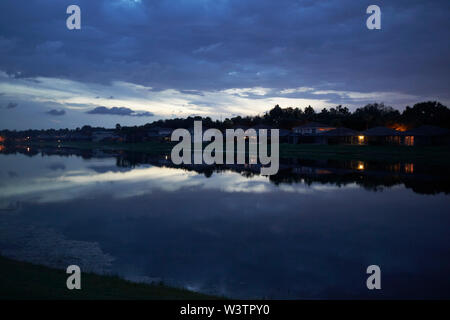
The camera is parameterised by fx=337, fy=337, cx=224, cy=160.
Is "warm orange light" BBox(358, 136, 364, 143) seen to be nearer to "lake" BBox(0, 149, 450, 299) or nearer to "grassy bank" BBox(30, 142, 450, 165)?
"grassy bank" BBox(30, 142, 450, 165)

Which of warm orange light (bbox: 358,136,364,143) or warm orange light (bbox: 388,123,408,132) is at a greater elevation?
warm orange light (bbox: 388,123,408,132)

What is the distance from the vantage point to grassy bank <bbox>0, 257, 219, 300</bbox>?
727cm

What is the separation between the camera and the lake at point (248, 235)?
31.1ft

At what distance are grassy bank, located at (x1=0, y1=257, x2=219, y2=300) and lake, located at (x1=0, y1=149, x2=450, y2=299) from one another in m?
1.04

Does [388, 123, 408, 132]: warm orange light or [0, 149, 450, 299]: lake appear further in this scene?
[388, 123, 408, 132]: warm orange light

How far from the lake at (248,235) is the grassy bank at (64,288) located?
1042 millimetres

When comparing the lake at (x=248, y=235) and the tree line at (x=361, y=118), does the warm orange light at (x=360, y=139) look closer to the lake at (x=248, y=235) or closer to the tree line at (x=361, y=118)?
the tree line at (x=361, y=118)

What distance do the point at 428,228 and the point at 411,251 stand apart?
141 inches

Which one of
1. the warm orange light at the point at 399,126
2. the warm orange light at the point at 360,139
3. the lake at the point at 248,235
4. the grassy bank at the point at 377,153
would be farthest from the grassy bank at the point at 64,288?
the warm orange light at the point at 399,126

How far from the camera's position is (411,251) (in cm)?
1167

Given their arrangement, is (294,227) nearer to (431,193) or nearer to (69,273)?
(69,273)

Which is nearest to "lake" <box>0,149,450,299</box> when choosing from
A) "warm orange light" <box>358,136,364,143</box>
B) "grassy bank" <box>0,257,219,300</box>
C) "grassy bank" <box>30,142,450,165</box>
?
"grassy bank" <box>0,257,219,300</box>
